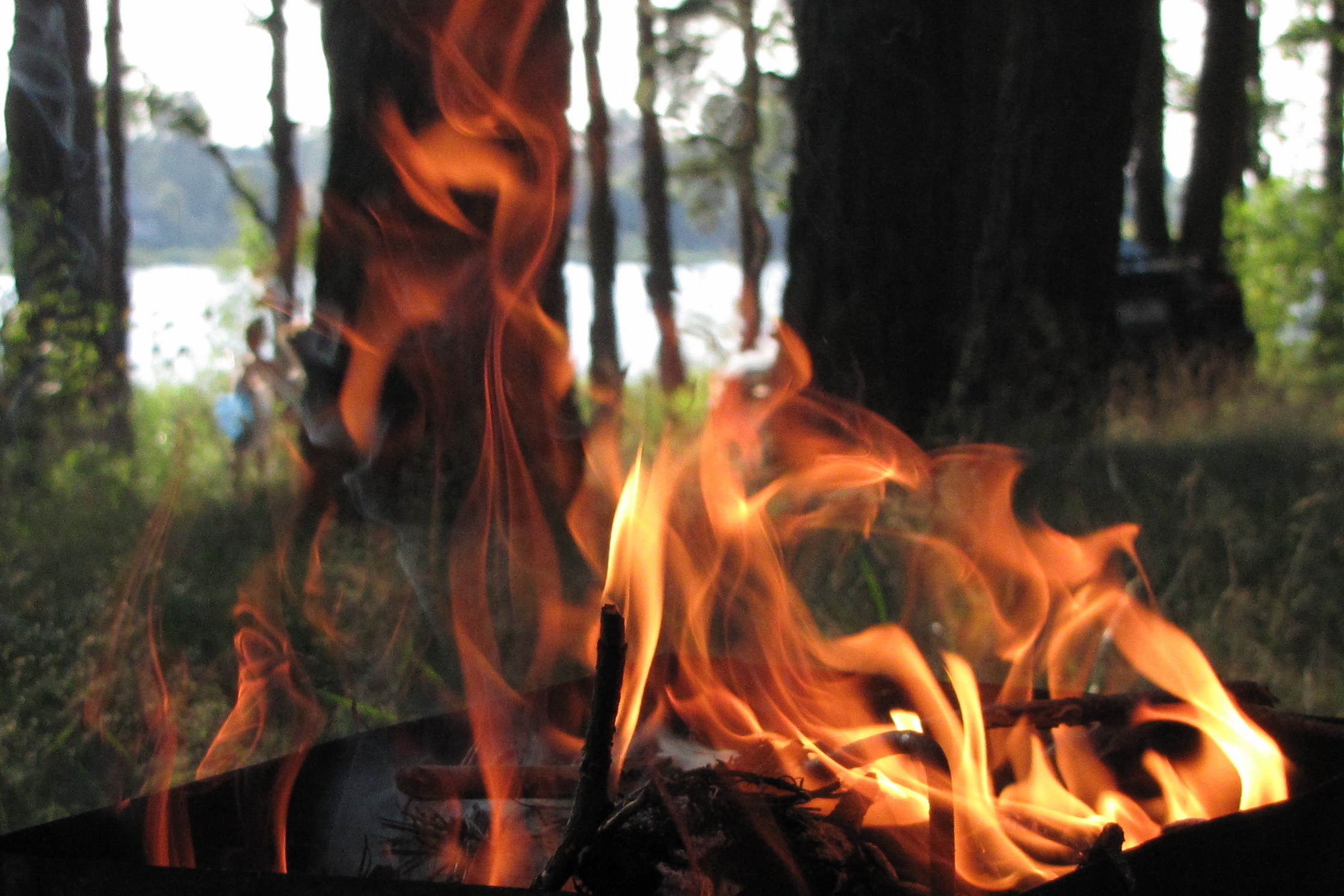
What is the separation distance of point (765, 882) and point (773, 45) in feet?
63.9

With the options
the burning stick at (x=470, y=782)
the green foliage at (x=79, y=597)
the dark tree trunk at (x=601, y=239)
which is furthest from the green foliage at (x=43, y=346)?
the dark tree trunk at (x=601, y=239)

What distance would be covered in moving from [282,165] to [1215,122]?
12.9 m

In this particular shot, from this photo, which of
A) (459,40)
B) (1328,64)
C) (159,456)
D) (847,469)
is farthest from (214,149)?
(1328,64)

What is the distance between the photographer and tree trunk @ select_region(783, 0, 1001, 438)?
20.8ft

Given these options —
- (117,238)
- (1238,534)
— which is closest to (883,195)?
(1238,534)

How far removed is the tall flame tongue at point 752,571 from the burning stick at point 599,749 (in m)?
0.23

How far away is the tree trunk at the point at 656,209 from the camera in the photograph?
63.6 ft

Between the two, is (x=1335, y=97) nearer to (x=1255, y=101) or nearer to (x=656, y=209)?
(x=1255, y=101)

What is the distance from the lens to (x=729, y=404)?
10.6ft

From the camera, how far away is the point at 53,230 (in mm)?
8453

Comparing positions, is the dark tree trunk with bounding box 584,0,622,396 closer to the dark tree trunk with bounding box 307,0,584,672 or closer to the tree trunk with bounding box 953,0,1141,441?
the tree trunk with bounding box 953,0,1141,441

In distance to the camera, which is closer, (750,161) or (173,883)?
(173,883)

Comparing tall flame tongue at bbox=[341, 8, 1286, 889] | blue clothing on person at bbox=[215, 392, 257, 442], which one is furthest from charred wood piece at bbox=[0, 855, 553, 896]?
blue clothing on person at bbox=[215, 392, 257, 442]

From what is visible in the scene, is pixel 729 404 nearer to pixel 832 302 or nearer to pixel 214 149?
pixel 832 302
